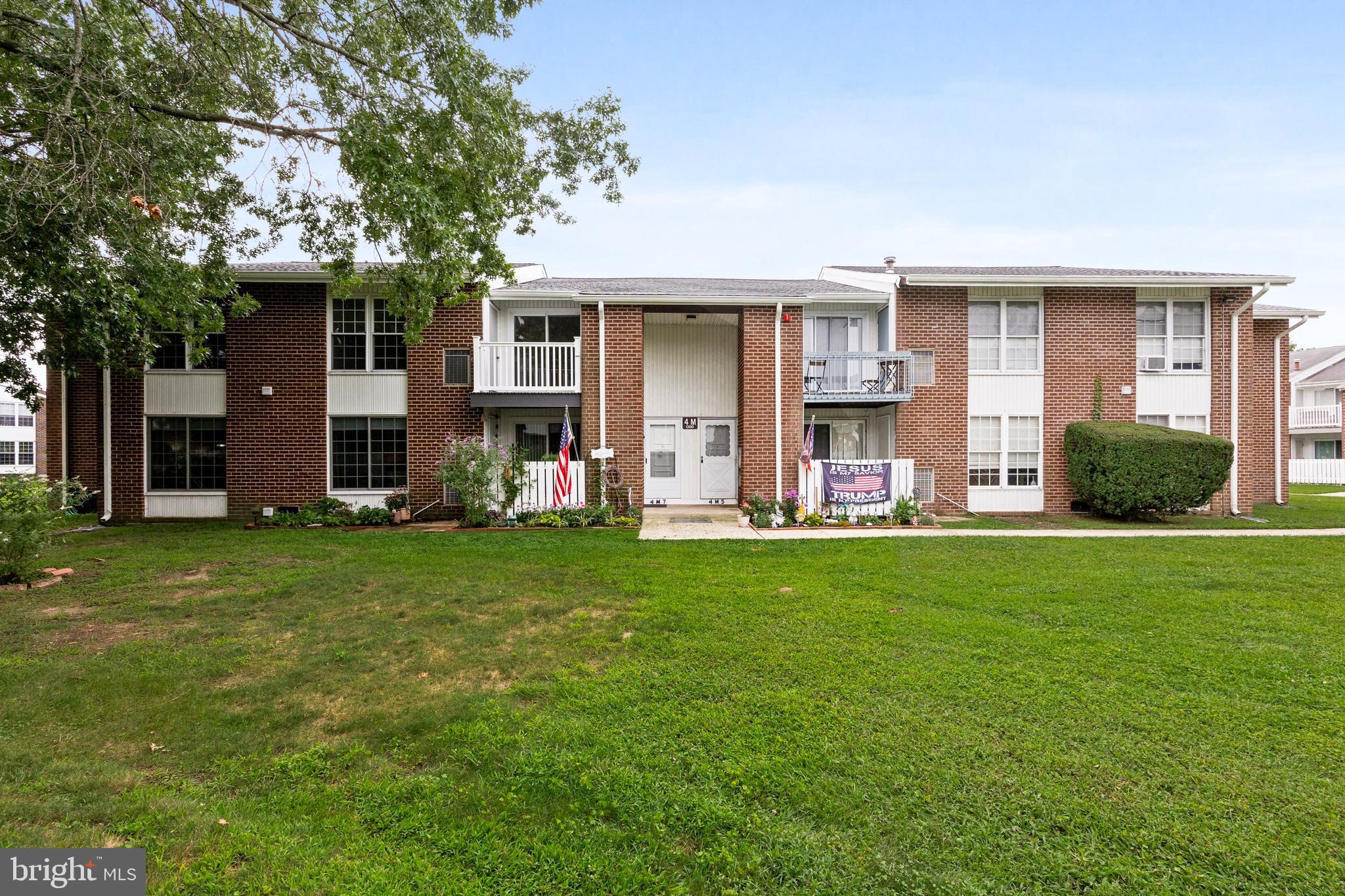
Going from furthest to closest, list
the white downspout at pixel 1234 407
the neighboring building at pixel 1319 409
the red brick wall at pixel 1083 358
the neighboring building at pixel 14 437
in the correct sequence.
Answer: the neighboring building at pixel 14 437, the neighboring building at pixel 1319 409, the red brick wall at pixel 1083 358, the white downspout at pixel 1234 407

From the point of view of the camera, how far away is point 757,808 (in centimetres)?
266

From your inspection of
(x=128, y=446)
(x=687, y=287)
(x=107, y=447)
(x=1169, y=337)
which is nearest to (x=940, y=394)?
(x=1169, y=337)

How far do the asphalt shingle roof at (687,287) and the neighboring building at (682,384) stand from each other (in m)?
0.17

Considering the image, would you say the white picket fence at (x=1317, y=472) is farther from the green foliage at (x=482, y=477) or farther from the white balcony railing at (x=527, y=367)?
the green foliage at (x=482, y=477)

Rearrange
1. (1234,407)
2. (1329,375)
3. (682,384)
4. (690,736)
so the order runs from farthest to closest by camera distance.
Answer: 1. (1329,375)
2. (682,384)
3. (1234,407)
4. (690,736)

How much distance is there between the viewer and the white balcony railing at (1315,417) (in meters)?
28.5

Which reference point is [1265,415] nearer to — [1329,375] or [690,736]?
[690,736]

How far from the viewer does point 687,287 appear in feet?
48.5

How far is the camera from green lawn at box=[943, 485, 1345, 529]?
11.6 meters

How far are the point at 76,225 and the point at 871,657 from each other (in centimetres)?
1011

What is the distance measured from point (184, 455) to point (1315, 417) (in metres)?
→ 46.7

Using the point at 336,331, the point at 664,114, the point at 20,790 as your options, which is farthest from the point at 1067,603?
the point at 336,331

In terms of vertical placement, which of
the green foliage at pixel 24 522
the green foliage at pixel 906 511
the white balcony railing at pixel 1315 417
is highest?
the white balcony railing at pixel 1315 417

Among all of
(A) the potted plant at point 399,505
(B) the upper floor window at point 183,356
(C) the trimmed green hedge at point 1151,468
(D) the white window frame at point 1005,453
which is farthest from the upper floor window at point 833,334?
(B) the upper floor window at point 183,356
